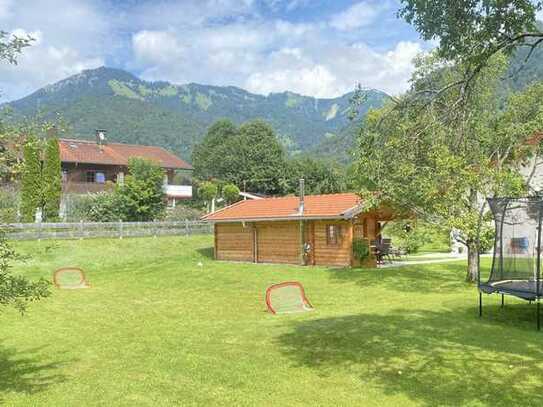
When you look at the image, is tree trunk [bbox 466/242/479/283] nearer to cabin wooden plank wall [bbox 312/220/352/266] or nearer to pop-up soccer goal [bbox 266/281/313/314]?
pop-up soccer goal [bbox 266/281/313/314]

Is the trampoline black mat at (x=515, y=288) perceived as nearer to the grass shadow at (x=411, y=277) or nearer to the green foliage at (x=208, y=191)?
the grass shadow at (x=411, y=277)

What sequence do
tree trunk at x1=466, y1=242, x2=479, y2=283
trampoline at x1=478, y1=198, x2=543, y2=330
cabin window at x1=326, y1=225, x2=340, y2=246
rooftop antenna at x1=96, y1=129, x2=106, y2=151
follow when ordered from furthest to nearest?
rooftop antenna at x1=96, y1=129, x2=106, y2=151
cabin window at x1=326, y1=225, x2=340, y2=246
tree trunk at x1=466, y1=242, x2=479, y2=283
trampoline at x1=478, y1=198, x2=543, y2=330

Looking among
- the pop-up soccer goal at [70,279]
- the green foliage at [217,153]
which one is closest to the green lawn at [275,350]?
the pop-up soccer goal at [70,279]

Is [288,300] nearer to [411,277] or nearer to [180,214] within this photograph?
[411,277]

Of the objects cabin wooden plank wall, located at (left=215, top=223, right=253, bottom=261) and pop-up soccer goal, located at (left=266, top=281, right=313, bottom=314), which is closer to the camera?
pop-up soccer goal, located at (left=266, top=281, right=313, bottom=314)

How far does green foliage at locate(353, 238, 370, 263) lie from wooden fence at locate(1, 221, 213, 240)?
Answer: 48.5 feet

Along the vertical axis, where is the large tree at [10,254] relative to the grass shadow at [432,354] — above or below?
above

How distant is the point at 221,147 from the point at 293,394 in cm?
6281

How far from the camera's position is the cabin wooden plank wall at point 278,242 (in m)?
25.4

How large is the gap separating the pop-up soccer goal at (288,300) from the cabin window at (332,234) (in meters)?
8.43

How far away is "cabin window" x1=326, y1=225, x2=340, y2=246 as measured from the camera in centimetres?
2364

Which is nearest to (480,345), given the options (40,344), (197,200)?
(40,344)

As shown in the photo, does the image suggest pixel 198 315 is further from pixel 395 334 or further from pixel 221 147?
pixel 221 147

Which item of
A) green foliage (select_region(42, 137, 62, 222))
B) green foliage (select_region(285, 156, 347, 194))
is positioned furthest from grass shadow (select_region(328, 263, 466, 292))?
green foliage (select_region(285, 156, 347, 194))
